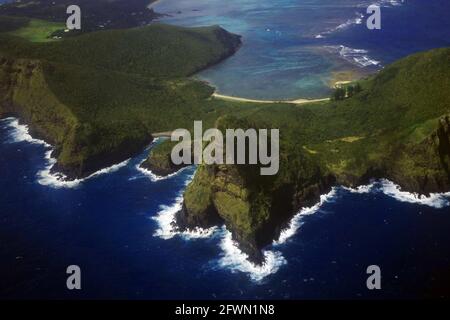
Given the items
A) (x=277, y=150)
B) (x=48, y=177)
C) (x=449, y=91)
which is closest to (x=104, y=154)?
(x=48, y=177)

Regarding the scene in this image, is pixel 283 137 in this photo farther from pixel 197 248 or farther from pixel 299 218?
pixel 197 248

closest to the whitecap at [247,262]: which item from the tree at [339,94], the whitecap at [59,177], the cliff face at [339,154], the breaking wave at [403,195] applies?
the cliff face at [339,154]

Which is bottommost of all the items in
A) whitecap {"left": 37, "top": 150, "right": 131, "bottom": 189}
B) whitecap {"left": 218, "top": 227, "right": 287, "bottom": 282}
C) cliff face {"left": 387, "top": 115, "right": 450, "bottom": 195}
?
whitecap {"left": 218, "top": 227, "right": 287, "bottom": 282}

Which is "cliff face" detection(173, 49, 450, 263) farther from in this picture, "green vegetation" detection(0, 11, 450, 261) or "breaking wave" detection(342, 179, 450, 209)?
"breaking wave" detection(342, 179, 450, 209)

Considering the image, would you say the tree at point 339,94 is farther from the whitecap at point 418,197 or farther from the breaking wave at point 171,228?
the breaking wave at point 171,228

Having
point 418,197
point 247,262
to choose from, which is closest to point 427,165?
point 418,197

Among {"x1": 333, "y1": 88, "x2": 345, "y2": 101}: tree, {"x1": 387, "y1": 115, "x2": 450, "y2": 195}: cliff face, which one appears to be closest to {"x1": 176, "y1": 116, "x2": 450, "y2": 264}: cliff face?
{"x1": 387, "y1": 115, "x2": 450, "y2": 195}: cliff face

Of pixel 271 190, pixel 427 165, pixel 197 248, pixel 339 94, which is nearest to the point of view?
pixel 197 248

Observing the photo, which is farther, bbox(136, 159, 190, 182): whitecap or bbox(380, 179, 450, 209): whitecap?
bbox(136, 159, 190, 182): whitecap
